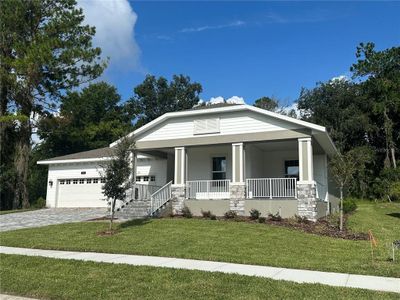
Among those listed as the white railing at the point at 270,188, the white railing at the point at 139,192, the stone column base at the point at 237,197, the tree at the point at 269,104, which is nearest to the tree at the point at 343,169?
the white railing at the point at 270,188

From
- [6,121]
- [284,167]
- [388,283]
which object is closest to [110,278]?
[388,283]

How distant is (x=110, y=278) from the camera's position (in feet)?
25.5

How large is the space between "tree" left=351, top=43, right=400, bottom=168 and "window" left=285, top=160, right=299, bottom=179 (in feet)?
60.8

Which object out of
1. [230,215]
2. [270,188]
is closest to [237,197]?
[230,215]

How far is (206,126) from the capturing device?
19438mm

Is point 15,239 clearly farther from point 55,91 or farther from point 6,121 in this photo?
point 55,91

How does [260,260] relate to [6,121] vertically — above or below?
below

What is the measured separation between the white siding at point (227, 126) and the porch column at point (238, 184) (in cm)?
90

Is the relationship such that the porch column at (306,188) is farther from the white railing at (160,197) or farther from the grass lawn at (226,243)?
the white railing at (160,197)

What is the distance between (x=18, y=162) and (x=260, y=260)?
1052 inches

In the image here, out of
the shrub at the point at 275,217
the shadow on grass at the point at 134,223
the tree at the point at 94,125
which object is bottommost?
the shadow on grass at the point at 134,223

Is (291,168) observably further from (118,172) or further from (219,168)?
(118,172)

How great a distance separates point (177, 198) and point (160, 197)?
829 millimetres

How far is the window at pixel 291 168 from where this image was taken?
22031 millimetres
